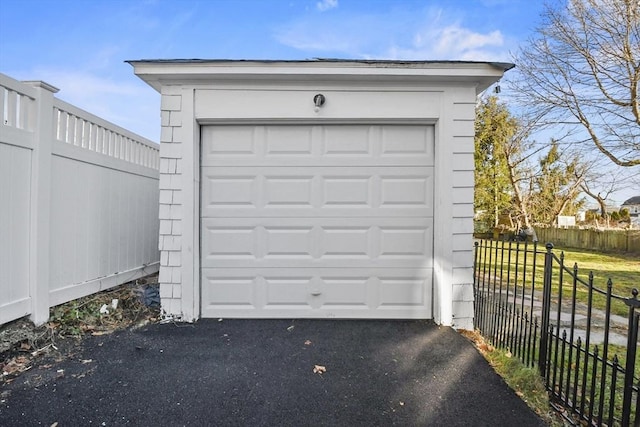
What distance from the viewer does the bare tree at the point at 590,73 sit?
9.65 meters

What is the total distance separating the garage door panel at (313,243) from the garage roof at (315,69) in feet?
5.00

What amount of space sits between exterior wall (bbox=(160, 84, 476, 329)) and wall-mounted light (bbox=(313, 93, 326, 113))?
63 mm

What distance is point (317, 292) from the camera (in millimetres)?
3941

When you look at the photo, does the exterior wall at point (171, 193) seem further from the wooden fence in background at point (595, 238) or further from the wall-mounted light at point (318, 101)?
the wooden fence in background at point (595, 238)

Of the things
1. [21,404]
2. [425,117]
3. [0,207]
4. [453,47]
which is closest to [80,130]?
[0,207]

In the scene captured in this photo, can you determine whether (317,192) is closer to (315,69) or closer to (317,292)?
(317,292)

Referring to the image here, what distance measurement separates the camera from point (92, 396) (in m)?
2.41

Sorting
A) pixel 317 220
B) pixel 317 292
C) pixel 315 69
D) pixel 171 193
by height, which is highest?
pixel 315 69

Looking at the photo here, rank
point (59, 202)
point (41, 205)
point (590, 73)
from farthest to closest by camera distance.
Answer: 1. point (590, 73)
2. point (59, 202)
3. point (41, 205)

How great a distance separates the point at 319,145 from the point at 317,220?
0.84 metres

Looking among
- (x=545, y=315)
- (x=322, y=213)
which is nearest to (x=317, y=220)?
(x=322, y=213)

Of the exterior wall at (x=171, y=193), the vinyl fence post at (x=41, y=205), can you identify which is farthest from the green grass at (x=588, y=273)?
the vinyl fence post at (x=41, y=205)

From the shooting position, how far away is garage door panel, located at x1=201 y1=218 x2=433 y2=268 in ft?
12.9

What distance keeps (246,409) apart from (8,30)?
679cm
